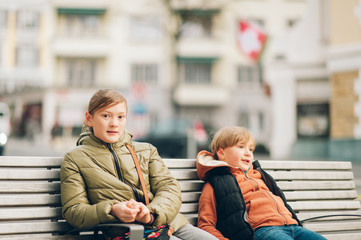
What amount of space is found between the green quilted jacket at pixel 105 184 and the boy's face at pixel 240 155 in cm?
53

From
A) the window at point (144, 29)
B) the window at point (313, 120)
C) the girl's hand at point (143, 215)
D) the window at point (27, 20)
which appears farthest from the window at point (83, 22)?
the girl's hand at point (143, 215)

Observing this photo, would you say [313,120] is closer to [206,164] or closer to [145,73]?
[206,164]

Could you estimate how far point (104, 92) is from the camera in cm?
346

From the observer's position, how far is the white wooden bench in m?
3.37

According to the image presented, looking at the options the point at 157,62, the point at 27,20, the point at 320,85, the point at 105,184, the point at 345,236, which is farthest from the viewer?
the point at 27,20

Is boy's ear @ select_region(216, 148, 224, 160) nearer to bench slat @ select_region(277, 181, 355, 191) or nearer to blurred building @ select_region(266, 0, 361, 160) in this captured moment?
bench slat @ select_region(277, 181, 355, 191)

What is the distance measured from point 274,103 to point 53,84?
23462 millimetres

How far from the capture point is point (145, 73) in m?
41.2

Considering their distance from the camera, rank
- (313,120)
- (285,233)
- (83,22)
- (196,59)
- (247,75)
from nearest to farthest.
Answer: (285,233) < (313,120) < (196,59) < (247,75) < (83,22)

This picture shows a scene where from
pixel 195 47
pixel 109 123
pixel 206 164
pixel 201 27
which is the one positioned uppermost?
pixel 201 27

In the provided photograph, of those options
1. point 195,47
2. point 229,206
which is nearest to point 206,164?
point 229,206

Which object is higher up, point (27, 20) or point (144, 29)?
point (27, 20)

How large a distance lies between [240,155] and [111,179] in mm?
1063

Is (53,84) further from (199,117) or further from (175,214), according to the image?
(175,214)
